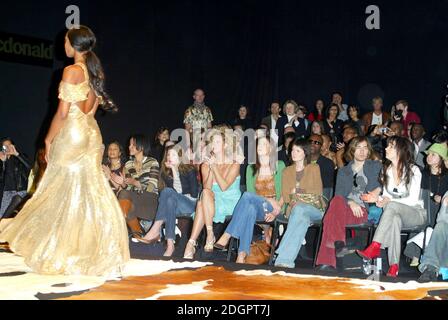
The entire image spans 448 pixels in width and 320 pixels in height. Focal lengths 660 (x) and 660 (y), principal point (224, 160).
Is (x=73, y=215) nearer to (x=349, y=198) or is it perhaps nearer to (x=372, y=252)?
(x=372, y=252)

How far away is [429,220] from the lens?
460cm

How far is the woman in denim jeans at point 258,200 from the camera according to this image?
477 centimetres

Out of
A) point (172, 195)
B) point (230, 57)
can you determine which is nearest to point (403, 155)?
point (172, 195)

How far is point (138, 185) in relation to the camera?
18.1 feet

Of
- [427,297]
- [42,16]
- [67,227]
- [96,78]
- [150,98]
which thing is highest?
[42,16]

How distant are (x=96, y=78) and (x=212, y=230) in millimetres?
1816

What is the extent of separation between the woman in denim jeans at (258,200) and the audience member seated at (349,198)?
1.67 feet

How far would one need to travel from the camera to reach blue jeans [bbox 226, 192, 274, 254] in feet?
15.6

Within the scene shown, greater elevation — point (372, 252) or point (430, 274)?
point (372, 252)

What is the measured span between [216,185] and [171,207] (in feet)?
1.29

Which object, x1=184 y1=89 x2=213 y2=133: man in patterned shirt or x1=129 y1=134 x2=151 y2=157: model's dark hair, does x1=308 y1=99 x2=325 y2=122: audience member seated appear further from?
x1=129 y1=134 x2=151 y2=157: model's dark hair

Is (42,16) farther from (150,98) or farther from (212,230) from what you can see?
(212,230)

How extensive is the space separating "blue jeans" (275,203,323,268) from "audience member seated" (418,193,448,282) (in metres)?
0.86
